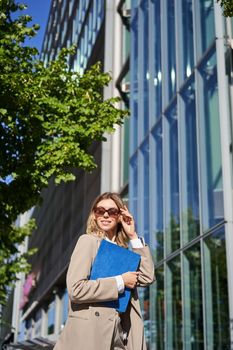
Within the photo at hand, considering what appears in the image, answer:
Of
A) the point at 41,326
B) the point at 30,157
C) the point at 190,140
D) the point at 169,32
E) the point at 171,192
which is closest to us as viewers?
the point at 30,157

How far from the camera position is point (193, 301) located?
9961 millimetres

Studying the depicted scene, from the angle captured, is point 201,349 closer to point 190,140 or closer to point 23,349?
point 190,140

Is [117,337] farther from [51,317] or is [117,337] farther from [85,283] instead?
[51,317]

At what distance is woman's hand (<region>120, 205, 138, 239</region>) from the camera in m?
2.74

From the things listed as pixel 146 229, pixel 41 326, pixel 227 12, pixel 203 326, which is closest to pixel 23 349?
pixel 227 12

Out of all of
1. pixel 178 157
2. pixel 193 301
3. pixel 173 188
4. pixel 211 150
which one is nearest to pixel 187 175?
pixel 178 157

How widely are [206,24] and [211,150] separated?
2738 mm

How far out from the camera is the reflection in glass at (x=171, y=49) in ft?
42.2

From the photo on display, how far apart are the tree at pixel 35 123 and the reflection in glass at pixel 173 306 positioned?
12.4ft

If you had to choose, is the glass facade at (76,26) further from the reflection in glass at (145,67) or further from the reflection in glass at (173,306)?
the reflection in glass at (173,306)

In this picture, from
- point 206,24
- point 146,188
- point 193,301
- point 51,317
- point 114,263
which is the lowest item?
point 114,263

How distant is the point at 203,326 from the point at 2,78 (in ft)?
17.4

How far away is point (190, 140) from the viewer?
1107 cm

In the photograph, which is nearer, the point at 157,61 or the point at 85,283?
the point at 85,283
